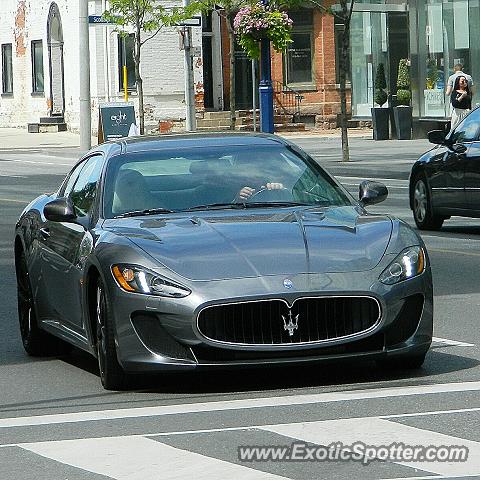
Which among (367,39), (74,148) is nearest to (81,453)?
(74,148)

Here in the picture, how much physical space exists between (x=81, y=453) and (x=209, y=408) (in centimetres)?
124

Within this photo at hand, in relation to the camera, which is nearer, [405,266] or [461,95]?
[405,266]

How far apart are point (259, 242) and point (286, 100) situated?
164 feet

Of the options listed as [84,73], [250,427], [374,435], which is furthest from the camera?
[84,73]

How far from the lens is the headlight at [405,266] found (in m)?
8.76

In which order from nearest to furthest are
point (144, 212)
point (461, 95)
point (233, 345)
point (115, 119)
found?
point (233, 345) < point (144, 212) < point (461, 95) < point (115, 119)

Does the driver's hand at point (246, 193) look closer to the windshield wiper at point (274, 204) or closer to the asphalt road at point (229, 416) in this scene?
the windshield wiper at point (274, 204)

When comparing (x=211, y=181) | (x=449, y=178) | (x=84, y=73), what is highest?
(x=84, y=73)

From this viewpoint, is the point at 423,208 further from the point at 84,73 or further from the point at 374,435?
the point at 84,73

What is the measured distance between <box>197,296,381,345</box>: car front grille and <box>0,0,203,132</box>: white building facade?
46.1 meters

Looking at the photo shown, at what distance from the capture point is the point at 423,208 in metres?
20.5

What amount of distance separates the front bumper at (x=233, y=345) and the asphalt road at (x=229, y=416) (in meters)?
0.19

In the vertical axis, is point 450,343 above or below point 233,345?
below

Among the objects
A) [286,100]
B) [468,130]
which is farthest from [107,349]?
[286,100]
